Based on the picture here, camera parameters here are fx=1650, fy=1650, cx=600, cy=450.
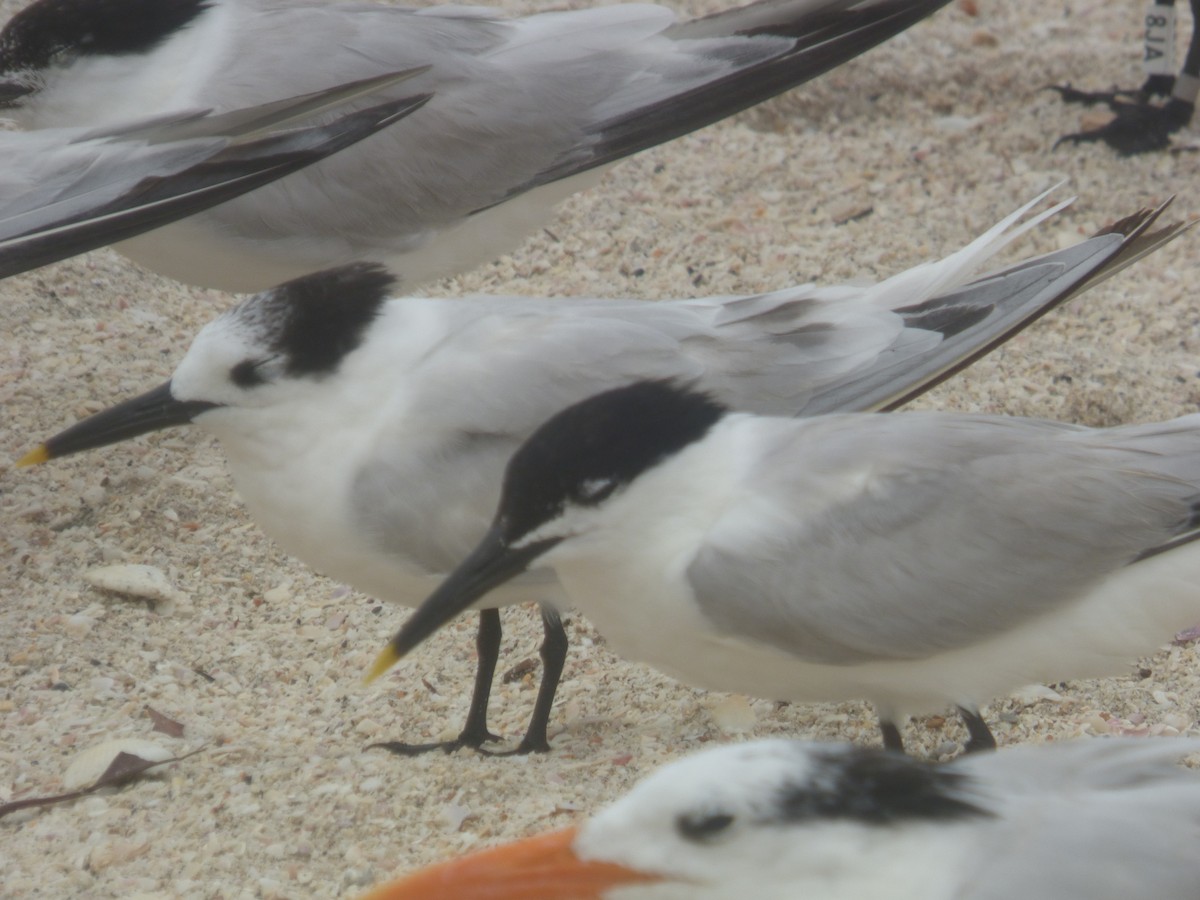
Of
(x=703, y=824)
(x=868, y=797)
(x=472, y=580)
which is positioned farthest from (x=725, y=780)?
(x=472, y=580)

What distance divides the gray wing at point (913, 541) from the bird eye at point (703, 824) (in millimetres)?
713

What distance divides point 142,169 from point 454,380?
906 millimetres

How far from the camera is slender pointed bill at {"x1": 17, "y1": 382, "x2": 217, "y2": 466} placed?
2.94 meters

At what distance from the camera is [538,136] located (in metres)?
4.04

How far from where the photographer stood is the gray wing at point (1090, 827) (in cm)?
173

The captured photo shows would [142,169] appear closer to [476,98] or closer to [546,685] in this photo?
[476,98]

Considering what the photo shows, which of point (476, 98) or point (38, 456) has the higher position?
point (476, 98)

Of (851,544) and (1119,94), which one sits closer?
(851,544)

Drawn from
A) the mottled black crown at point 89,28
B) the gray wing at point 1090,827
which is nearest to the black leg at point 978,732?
the gray wing at point 1090,827

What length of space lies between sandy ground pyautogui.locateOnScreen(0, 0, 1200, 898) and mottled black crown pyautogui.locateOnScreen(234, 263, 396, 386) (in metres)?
0.71

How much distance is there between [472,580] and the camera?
2549mm

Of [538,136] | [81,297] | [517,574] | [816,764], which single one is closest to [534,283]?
[538,136]

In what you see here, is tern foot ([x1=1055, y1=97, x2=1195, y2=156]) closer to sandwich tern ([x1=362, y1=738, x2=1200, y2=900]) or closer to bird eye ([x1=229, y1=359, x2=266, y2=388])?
bird eye ([x1=229, y1=359, x2=266, y2=388])

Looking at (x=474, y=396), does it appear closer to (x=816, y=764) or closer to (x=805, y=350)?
(x=805, y=350)
